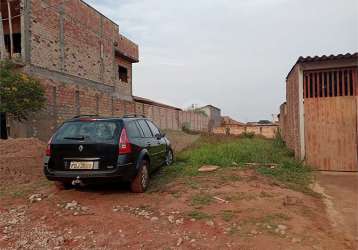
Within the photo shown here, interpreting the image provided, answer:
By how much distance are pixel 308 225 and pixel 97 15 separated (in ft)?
73.7

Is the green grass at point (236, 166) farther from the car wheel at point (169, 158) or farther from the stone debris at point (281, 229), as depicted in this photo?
the stone debris at point (281, 229)

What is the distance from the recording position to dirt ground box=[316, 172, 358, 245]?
4.91m

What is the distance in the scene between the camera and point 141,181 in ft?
21.7

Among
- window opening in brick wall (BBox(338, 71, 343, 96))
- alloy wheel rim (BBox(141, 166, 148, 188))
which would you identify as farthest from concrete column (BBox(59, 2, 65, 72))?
window opening in brick wall (BBox(338, 71, 343, 96))

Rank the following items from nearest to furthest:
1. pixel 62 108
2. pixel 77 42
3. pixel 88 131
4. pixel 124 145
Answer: pixel 124 145, pixel 88 131, pixel 62 108, pixel 77 42

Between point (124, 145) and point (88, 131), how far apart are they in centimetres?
77

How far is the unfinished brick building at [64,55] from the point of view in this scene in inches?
660

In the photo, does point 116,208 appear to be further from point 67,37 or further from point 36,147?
point 67,37

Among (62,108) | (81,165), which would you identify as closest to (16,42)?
(62,108)

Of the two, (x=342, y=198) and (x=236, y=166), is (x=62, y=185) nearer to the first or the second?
(x=236, y=166)

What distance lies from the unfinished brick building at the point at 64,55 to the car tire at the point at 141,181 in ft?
34.4

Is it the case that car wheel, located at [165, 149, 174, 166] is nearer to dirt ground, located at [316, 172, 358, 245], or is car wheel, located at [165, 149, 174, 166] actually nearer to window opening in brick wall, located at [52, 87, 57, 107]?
dirt ground, located at [316, 172, 358, 245]

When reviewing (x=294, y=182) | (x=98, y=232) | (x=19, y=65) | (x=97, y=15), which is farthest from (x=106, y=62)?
(x=98, y=232)

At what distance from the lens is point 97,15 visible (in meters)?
23.8
